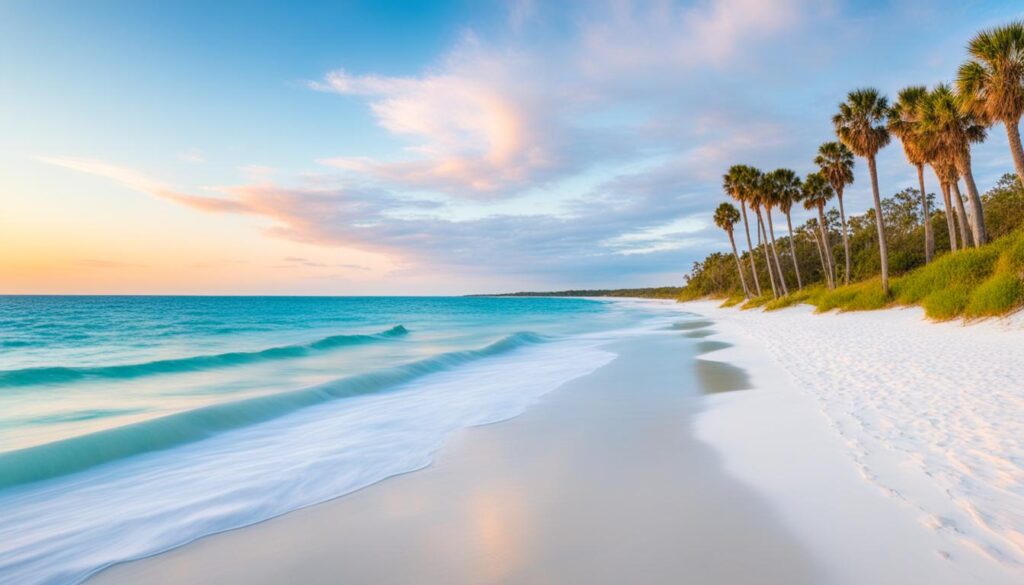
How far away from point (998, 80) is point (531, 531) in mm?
24440

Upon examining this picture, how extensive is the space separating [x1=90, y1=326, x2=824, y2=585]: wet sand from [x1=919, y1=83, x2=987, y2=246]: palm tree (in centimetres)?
2832

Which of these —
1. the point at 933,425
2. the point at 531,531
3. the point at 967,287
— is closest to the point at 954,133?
the point at 967,287

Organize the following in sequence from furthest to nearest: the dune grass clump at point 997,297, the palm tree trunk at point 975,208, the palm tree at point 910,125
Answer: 1. the palm tree at point 910,125
2. the palm tree trunk at point 975,208
3. the dune grass clump at point 997,297

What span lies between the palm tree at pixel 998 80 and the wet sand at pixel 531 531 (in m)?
21.3

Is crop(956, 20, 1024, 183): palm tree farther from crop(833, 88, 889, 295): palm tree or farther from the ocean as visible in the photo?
the ocean

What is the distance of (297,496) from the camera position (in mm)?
5402

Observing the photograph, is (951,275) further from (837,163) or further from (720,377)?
(837,163)

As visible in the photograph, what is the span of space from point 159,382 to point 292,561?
1484 cm

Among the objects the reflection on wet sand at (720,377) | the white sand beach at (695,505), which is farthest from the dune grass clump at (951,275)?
the white sand beach at (695,505)

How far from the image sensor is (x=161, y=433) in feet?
27.8

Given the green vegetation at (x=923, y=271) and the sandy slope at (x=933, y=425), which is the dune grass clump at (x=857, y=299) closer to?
the green vegetation at (x=923, y=271)

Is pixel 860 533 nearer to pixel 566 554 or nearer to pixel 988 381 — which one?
pixel 566 554

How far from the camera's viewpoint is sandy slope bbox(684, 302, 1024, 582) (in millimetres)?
3570

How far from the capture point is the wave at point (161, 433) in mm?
6977
